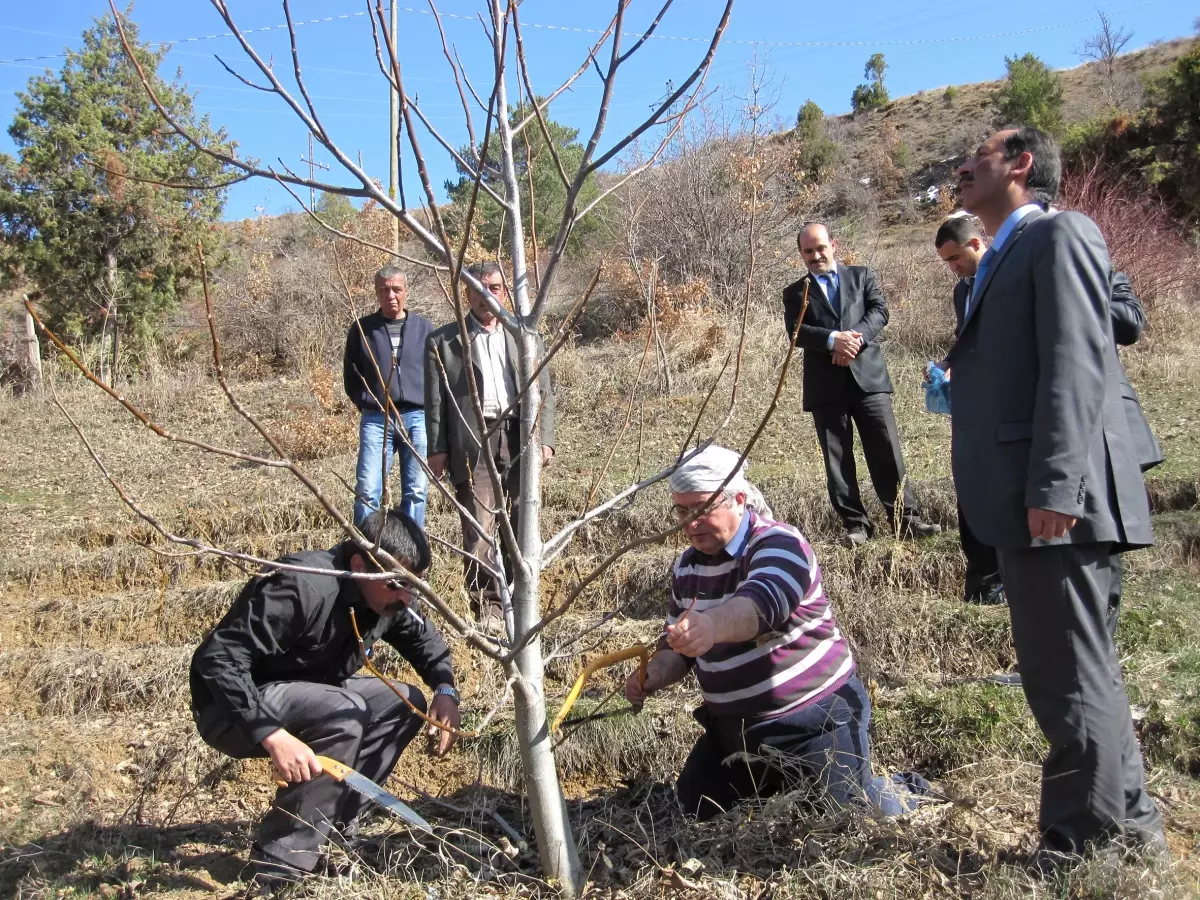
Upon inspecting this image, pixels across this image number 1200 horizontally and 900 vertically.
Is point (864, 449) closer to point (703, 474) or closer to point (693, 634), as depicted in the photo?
point (703, 474)

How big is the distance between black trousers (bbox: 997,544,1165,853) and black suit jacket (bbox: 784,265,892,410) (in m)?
2.88

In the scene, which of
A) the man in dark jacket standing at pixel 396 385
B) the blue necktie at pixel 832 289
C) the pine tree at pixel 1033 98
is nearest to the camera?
the blue necktie at pixel 832 289

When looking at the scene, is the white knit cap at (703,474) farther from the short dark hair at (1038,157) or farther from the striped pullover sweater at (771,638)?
the short dark hair at (1038,157)

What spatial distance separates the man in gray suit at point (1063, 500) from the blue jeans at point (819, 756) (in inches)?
21.7

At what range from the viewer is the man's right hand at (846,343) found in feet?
16.1

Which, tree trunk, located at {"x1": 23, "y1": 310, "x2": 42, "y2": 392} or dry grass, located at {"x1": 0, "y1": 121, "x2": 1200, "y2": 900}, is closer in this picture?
dry grass, located at {"x1": 0, "y1": 121, "x2": 1200, "y2": 900}

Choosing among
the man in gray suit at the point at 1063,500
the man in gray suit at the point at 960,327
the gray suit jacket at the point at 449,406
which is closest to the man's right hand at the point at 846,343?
the man in gray suit at the point at 960,327

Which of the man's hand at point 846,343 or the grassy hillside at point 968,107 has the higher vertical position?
the grassy hillside at point 968,107

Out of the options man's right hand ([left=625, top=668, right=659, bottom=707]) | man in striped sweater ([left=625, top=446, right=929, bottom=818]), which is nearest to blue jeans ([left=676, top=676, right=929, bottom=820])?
man in striped sweater ([left=625, top=446, right=929, bottom=818])

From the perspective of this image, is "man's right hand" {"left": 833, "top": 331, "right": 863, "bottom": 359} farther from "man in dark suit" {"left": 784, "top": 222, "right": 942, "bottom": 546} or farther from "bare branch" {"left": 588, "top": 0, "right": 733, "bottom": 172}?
"bare branch" {"left": 588, "top": 0, "right": 733, "bottom": 172}

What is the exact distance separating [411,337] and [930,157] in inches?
1115

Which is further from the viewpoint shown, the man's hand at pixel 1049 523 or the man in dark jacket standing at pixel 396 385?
the man in dark jacket standing at pixel 396 385

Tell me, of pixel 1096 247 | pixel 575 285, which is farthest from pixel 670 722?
pixel 575 285

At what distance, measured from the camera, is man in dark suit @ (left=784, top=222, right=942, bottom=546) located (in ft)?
16.5
